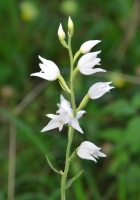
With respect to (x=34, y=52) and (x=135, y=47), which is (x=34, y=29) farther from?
(x=135, y=47)

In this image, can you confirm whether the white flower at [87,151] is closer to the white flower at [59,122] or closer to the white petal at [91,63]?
the white flower at [59,122]

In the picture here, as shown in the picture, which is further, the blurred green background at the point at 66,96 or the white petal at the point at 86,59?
the blurred green background at the point at 66,96

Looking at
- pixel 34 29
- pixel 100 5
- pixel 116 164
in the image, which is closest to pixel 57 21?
pixel 34 29

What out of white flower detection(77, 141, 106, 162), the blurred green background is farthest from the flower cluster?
the blurred green background

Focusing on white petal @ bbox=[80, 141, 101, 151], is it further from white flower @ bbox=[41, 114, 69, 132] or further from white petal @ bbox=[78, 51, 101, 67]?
white petal @ bbox=[78, 51, 101, 67]

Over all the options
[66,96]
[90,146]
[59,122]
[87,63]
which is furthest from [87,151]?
[66,96]

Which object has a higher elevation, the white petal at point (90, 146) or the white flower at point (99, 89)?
the white flower at point (99, 89)

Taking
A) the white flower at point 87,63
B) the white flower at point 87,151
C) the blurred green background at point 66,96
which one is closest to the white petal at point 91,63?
the white flower at point 87,63

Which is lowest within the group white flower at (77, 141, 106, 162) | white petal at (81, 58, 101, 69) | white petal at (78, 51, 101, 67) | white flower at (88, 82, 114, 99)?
white flower at (77, 141, 106, 162)

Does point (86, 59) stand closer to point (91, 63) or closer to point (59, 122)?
point (91, 63)
